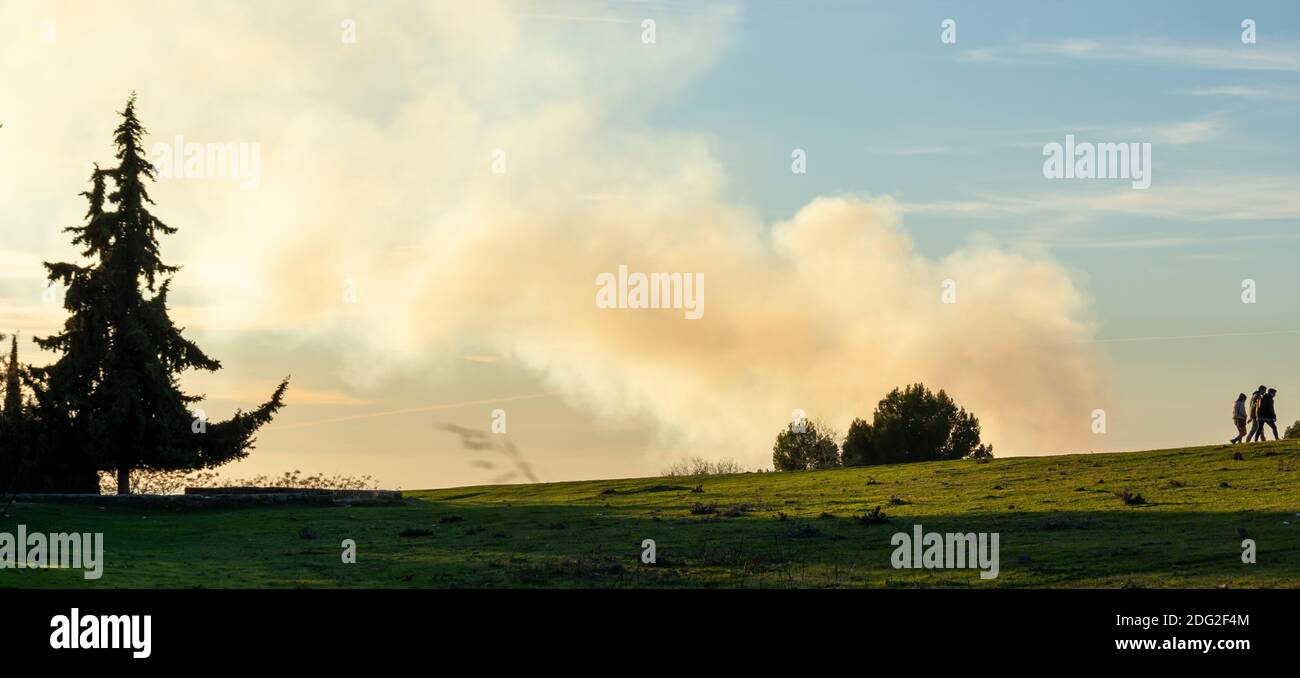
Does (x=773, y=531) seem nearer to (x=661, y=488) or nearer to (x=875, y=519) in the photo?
(x=875, y=519)

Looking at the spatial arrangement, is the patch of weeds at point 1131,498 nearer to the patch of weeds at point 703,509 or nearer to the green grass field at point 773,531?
the green grass field at point 773,531

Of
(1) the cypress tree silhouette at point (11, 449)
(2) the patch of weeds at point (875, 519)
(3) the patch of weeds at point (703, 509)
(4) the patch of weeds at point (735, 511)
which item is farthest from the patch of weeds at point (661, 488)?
(1) the cypress tree silhouette at point (11, 449)

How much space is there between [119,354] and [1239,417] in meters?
51.4

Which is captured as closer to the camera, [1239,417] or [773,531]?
[773,531]

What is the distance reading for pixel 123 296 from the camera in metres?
56.8

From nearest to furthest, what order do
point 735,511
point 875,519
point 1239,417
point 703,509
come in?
1. point 875,519
2. point 735,511
3. point 703,509
4. point 1239,417

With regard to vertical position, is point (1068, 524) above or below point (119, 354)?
below

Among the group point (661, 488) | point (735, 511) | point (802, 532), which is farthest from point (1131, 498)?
point (661, 488)

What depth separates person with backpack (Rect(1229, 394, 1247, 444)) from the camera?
53.0 meters

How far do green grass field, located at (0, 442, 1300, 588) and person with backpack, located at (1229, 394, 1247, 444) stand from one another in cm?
483

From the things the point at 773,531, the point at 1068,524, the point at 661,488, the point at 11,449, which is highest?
the point at 11,449

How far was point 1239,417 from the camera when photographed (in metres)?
53.1

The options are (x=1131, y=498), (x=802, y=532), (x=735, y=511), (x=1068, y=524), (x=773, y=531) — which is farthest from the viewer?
(x=735, y=511)
